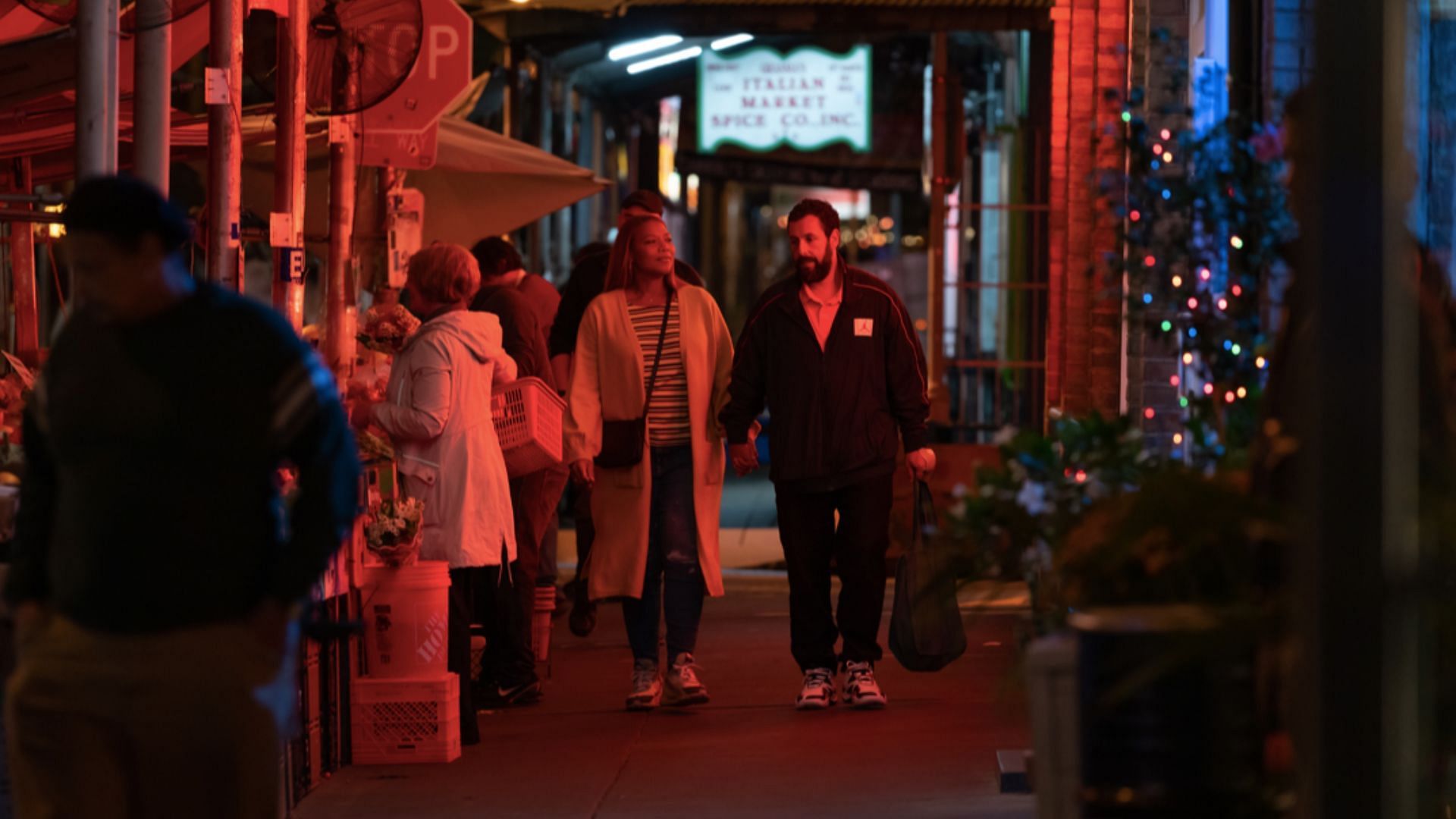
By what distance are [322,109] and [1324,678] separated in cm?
753

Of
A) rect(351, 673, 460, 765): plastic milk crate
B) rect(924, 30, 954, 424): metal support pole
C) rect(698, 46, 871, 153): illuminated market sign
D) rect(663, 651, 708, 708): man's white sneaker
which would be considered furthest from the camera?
rect(698, 46, 871, 153): illuminated market sign

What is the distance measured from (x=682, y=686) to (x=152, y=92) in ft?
10.6

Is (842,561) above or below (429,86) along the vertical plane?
below

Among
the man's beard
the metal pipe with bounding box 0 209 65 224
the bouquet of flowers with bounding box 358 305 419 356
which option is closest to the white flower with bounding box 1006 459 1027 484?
the metal pipe with bounding box 0 209 65 224

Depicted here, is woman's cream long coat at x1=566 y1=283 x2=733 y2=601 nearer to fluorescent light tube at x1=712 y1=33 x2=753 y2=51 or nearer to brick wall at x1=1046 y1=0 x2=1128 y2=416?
brick wall at x1=1046 y1=0 x2=1128 y2=416

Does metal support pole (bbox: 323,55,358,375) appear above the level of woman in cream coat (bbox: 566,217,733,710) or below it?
above

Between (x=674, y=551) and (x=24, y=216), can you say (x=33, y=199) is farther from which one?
(x=674, y=551)

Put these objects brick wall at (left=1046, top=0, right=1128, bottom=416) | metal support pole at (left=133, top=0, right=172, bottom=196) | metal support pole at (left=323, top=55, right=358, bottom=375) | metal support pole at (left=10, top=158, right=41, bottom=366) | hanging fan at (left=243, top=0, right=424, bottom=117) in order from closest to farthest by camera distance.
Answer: metal support pole at (left=133, top=0, right=172, bottom=196), hanging fan at (left=243, top=0, right=424, bottom=117), metal support pole at (left=323, top=55, right=358, bottom=375), brick wall at (left=1046, top=0, right=1128, bottom=416), metal support pole at (left=10, top=158, right=41, bottom=366)

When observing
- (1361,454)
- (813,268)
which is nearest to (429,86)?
(813,268)

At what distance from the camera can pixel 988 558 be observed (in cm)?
462

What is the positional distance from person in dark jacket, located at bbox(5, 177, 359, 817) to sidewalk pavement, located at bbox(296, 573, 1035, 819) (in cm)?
292

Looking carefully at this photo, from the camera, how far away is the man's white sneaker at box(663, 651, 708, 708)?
879cm

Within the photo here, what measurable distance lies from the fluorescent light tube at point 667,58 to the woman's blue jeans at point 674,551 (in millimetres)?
11739

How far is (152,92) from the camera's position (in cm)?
716
